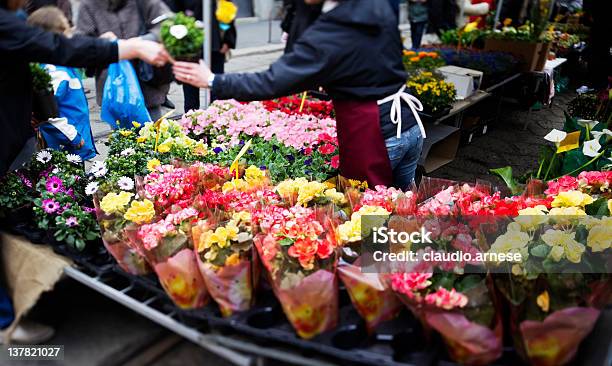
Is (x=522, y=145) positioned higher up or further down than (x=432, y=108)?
further down

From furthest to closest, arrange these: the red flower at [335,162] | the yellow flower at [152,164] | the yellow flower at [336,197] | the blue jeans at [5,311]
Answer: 1. the red flower at [335,162]
2. the yellow flower at [152,164]
3. the yellow flower at [336,197]
4. the blue jeans at [5,311]

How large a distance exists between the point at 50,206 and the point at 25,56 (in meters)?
0.61

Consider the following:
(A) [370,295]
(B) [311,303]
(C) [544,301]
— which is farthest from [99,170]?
(C) [544,301]

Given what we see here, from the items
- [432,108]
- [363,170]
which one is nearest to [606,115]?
[432,108]

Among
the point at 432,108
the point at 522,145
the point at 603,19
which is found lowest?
the point at 522,145

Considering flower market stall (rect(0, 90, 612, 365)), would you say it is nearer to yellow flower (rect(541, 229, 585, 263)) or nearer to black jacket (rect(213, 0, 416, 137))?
yellow flower (rect(541, 229, 585, 263))

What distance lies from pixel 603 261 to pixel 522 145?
3896 mm

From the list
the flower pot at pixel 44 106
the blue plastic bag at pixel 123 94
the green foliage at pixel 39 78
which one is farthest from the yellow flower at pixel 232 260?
the blue plastic bag at pixel 123 94

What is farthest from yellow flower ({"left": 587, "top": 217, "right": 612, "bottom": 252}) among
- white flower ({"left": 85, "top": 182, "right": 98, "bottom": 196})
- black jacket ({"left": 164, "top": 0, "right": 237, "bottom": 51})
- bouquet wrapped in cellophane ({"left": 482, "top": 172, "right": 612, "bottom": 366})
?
black jacket ({"left": 164, "top": 0, "right": 237, "bottom": 51})

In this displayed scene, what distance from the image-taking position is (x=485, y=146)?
5.31 metres

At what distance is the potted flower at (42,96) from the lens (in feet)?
8.47

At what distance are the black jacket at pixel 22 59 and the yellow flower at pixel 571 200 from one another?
1881 millimetres

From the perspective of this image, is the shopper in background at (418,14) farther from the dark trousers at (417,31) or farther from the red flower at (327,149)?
the red flower at (327,149)

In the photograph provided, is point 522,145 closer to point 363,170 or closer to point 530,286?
point 363,170
